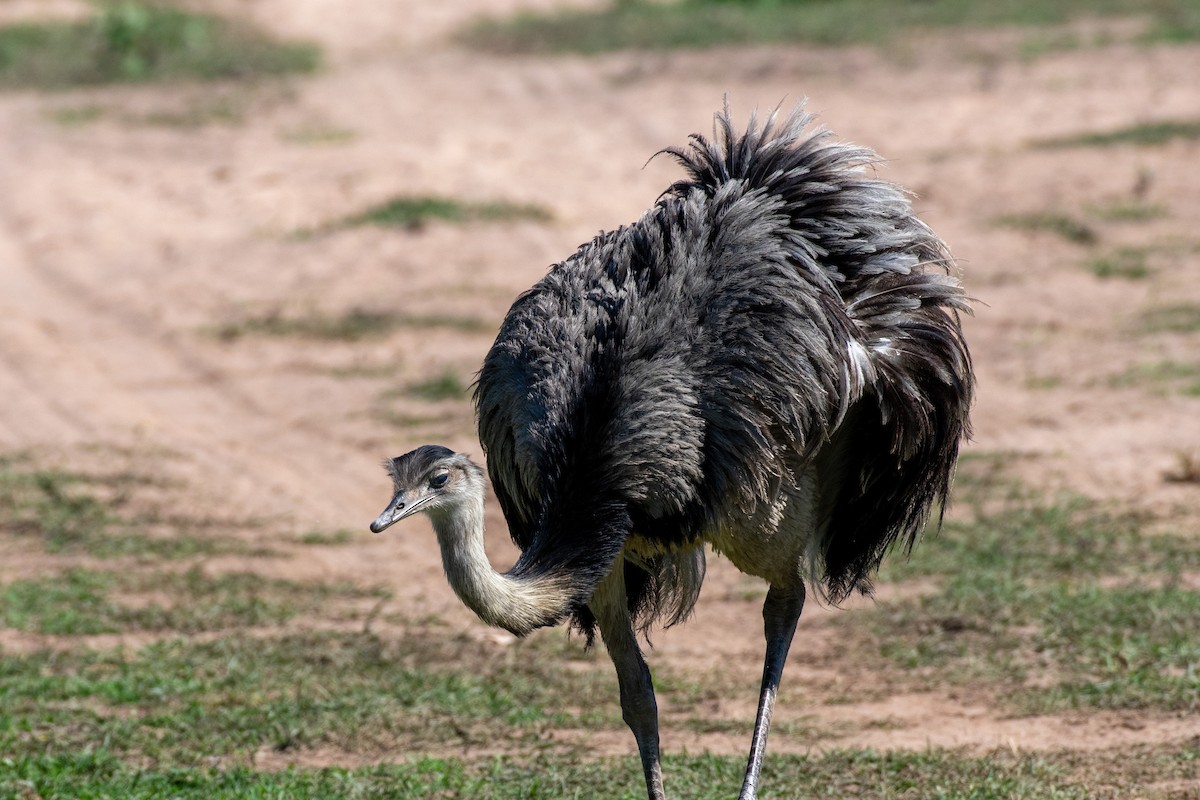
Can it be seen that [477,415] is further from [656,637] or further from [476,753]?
[656,637]

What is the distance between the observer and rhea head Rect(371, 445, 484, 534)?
3826mm

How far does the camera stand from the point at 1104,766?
15.6 ft

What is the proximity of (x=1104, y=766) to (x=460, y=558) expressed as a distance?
206 centimetres

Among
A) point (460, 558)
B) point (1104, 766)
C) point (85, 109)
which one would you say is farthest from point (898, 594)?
point (85, 109)

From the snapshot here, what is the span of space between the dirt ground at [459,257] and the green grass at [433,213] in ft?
0.45

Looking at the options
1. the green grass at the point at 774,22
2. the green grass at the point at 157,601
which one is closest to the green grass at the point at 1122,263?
the green grass at the point at 774,22

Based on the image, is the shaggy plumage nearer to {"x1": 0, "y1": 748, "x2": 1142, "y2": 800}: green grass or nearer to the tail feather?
the tail feather

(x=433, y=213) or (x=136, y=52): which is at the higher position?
(x=136, y=52)

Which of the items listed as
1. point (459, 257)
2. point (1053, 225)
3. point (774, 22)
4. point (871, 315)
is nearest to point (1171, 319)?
point (1053, 225)

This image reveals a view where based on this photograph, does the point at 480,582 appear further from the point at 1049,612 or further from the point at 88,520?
the point at 88,520

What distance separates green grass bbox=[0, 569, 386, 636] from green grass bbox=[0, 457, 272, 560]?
28cm

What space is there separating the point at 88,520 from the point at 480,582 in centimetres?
427

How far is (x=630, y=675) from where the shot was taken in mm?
4574

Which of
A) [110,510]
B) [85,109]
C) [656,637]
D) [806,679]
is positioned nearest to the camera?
[806,679]
